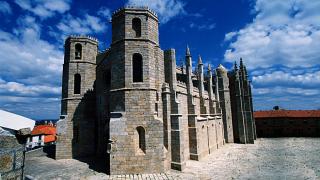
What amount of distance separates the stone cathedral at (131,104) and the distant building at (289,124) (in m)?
27.1

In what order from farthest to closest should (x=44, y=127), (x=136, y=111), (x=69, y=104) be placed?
1. (x=44, y=127)
2. (x=69, y=104)
3. (x=136, y=111)

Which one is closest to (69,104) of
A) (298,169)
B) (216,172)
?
(216,172)

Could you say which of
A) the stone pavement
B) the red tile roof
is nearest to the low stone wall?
the stone pavement

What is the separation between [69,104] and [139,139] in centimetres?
1036

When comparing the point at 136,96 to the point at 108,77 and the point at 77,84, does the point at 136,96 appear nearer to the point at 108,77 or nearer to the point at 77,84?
the point at 108,77

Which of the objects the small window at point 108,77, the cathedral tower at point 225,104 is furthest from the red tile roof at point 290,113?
the small window at point 108,77

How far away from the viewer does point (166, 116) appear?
1925 cm

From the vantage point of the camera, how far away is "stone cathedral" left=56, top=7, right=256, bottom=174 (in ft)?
56.3

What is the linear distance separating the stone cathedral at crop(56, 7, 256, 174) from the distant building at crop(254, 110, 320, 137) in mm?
27099

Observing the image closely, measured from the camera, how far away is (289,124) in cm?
4991

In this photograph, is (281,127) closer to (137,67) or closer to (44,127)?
(137,67)

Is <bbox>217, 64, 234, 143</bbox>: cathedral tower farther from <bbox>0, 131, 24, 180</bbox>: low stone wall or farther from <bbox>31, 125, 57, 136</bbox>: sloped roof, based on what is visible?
<bbox>31, 125, 57, 136</bbox>: sloped roof

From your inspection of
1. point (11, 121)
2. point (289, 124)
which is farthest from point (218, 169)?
point (289, 124)

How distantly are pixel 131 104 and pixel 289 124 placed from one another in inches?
1813
